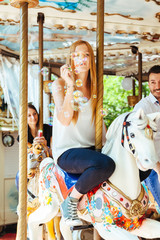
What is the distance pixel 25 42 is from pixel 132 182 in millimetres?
1314

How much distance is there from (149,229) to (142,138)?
0.74 m

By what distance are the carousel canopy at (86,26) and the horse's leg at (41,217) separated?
2.41m

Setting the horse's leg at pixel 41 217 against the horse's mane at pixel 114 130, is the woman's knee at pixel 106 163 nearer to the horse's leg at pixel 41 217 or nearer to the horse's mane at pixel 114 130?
the horse's mane at pixel 114 130

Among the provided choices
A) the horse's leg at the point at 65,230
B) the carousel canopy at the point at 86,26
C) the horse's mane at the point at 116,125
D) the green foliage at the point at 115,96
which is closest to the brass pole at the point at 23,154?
the horse's mane at the point at 116,125

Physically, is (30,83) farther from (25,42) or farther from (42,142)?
(25,42)

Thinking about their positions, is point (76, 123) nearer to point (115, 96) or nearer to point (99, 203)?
point (99, 203)

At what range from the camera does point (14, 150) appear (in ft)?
23.3

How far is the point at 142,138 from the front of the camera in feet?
7.87

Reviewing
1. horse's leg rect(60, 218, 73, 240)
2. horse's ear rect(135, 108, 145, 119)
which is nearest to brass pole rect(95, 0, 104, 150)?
horse's ear rect(135, 108, 145, 119)

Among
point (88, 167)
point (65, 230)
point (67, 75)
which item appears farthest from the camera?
point (65, 230)

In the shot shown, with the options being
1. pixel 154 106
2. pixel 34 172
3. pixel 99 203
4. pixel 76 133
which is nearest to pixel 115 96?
pixel 34 172

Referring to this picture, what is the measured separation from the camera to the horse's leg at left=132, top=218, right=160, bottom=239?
2613mm

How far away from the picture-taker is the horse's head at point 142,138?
2.33m

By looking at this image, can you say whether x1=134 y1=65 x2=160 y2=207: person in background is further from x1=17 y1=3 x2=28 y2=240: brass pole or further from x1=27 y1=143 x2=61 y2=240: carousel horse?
x1=27 y1=143 x2=61 y2=240: carousel horse
